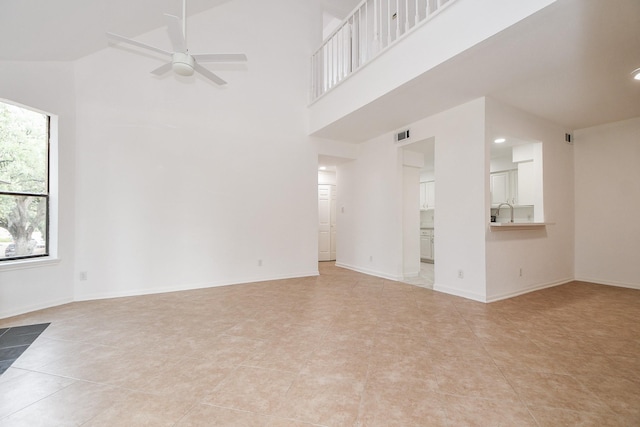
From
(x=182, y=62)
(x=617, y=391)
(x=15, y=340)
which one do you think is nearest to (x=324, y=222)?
(x=182, y=62)

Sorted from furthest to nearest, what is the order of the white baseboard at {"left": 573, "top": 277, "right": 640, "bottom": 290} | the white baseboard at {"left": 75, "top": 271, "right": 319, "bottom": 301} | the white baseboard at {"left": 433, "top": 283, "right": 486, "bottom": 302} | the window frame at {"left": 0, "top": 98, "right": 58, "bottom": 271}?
1. the white baseboard at {"left": 573, "top": 277, "right": 640, "bottom": 290}
2. the white baseboard at {"left": 75, "top": 271, "right": 319, "bottom": 301}
3. the white baseboard at {"left": 433, "top": 283, "right": 486, "bottom": 302}
4. the window frame at {"left": 0, "top": 98, "right": 58, "bottom": 271}

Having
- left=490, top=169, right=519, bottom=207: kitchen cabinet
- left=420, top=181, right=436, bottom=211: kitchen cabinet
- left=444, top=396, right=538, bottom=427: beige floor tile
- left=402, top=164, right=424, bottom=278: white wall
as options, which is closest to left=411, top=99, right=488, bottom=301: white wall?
left=402, top=164, right=424, bottom=278: white wall

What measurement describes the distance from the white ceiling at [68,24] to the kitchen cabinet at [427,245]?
652 cm

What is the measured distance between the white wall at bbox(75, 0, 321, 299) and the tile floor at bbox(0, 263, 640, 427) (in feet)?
2.92

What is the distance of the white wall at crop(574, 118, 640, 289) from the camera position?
4.35 m

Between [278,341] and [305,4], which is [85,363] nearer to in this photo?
[278,341]

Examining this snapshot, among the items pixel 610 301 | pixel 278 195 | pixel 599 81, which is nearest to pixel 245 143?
pixel 278 195

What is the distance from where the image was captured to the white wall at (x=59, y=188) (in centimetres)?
301

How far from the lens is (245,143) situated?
463 centimetres

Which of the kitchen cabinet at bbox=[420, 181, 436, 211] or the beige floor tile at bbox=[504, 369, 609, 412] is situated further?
the kitchen cabinet at bbox=[420, 181, 436, 211]

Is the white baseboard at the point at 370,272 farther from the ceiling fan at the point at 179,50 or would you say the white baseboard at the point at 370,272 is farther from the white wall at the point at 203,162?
the ceiling fan at the point at 179,50

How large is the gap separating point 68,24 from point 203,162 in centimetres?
202

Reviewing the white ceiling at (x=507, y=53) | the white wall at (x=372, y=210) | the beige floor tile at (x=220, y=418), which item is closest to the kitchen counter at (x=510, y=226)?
the white wall at (x=372, y=210)

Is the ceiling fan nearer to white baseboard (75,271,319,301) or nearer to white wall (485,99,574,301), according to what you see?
white baseboard (75,271,319,301)
